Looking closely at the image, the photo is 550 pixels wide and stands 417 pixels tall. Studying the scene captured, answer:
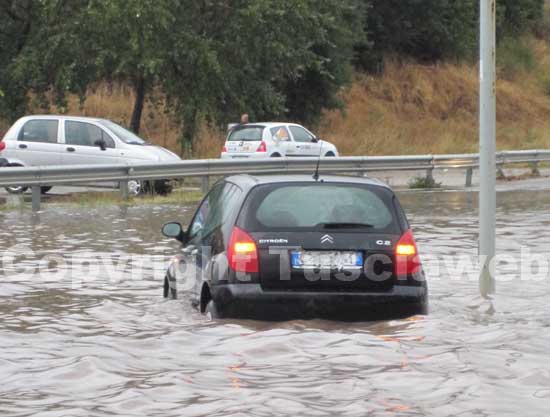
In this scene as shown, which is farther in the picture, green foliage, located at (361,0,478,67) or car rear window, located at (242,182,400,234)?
green foliage, located at (361,0,478,67)

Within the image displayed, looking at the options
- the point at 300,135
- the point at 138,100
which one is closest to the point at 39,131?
the point at 300,135

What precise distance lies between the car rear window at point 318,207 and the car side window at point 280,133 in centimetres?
2468

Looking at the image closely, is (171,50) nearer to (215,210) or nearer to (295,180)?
(215,210)

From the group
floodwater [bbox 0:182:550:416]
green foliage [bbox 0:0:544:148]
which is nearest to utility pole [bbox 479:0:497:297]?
floodwater [bbox 0:182:550:416]

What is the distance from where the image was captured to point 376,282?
35.2 ft

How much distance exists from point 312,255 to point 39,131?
1911 cm

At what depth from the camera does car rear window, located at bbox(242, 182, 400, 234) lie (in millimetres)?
10727

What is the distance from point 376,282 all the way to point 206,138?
3189 cm

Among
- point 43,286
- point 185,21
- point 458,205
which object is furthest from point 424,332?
point 185,21

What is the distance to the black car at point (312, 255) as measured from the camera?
1058 cm

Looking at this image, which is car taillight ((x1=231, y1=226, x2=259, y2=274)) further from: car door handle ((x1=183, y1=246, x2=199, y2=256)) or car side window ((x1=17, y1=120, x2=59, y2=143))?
car side window ((x1=17, y1=120, x2=59, y2=143))

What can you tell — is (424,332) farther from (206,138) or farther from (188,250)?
(206,138)

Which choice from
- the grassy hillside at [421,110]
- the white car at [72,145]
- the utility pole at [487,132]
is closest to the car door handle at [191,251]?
the utility pole at [487,132]

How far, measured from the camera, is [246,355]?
32.1ft
